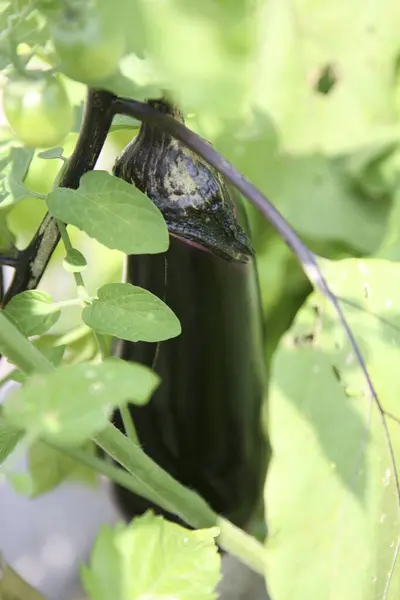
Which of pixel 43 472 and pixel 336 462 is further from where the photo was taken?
pixel 43 472

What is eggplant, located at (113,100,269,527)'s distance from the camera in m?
0.21

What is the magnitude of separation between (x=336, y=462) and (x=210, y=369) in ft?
0.34

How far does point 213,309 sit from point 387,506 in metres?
0.11

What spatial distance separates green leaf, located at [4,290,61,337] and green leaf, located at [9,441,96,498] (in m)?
0.14

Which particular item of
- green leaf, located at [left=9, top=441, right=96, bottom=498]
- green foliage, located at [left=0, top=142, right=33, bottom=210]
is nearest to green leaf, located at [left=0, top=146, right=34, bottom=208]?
green foliage, located at [left=0, top=142, right=33, bottom=210]

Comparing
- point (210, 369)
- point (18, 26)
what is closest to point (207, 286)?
point (210, 369)

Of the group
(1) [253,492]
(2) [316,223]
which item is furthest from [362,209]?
(1) [253,492]

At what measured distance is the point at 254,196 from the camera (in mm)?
134

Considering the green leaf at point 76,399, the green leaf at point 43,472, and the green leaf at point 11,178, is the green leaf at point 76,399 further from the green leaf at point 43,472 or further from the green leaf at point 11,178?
the green leaf at point 43,472

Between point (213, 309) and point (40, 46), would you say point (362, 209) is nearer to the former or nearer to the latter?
point (213, 309)

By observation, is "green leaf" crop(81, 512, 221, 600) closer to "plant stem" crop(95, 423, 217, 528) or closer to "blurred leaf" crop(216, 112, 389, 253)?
"plant stem" crop(95, 423, 217, 528)

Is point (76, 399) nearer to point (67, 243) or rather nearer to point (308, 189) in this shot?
point (67, 243)

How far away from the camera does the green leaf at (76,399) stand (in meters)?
0.06

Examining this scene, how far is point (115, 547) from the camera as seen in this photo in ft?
0.46
